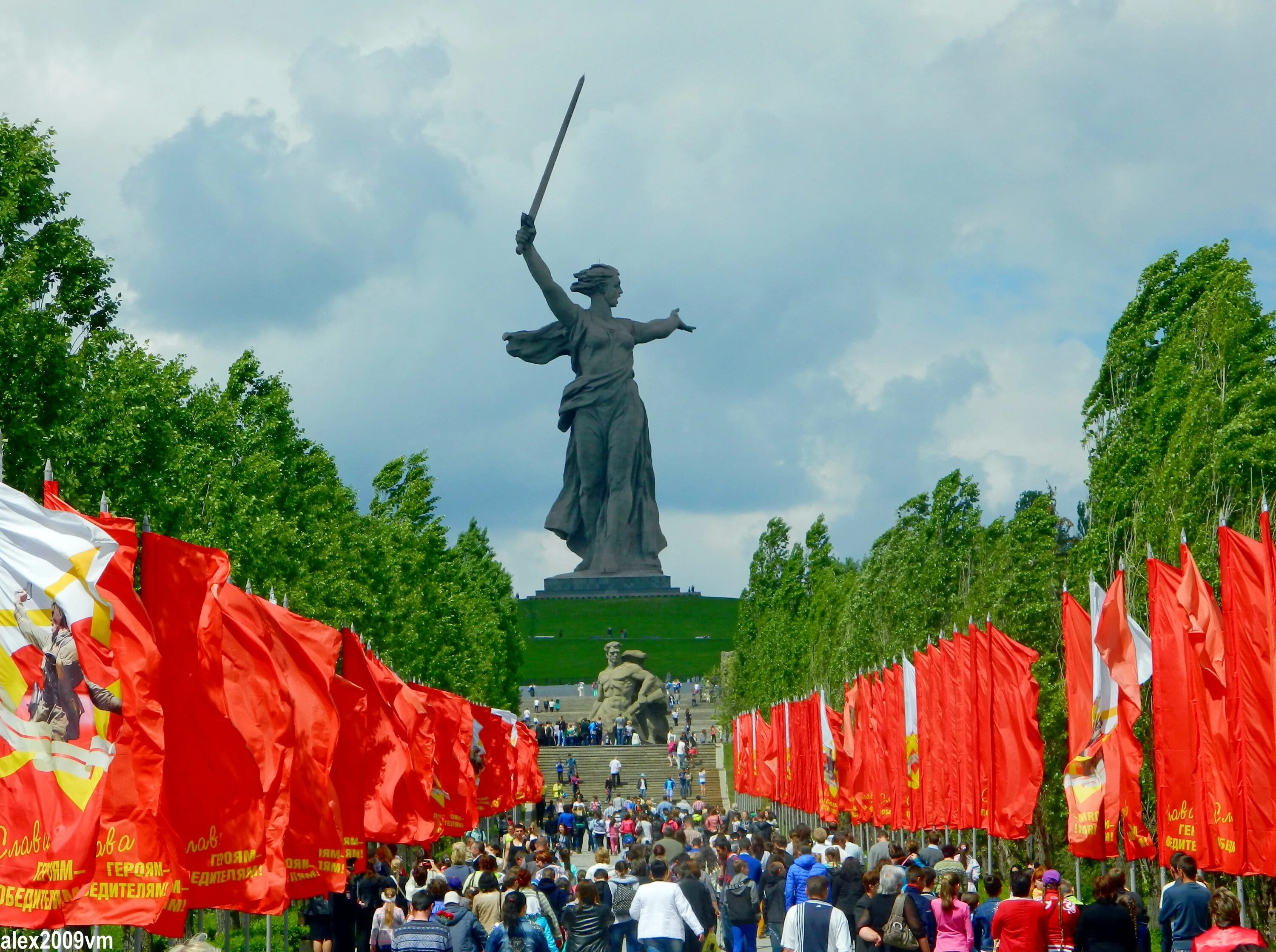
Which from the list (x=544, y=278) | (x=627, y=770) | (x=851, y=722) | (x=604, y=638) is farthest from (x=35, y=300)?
(x=604, y=638)

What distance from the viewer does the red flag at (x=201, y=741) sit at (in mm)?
11438

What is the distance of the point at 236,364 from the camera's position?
3512cm

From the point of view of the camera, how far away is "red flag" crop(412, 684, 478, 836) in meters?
23.4

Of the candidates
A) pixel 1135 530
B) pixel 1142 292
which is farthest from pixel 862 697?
pixel 1142 292

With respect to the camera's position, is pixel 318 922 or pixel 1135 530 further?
pixel 1135 530

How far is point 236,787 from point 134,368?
12.3 m

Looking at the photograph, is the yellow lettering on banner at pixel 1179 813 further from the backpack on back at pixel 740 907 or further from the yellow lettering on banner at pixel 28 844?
the yellow lettering on banner at pixel 28 844

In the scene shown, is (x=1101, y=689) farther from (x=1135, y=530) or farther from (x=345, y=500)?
(x=345, y=500)

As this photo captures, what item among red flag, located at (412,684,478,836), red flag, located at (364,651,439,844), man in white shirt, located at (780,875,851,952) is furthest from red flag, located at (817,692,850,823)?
man in white shirt, located at (780,875,851,952)

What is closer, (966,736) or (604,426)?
(966,736)

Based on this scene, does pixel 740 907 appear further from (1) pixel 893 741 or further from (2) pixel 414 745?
(1) pixel 893 741

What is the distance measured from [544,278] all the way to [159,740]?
6756 centimetres

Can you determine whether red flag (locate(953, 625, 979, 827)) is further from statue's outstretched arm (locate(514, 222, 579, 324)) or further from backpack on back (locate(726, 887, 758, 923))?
statue's outstretched arm (locate(514, 222, 579, 324))

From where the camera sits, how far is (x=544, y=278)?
3031 inches
